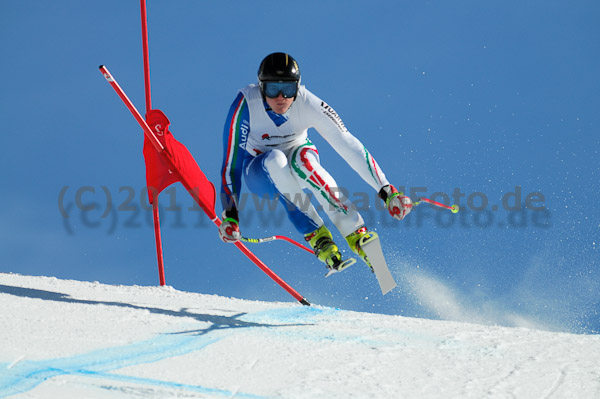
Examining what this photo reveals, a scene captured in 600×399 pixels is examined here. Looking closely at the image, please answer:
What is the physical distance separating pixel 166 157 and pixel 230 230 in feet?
3.99

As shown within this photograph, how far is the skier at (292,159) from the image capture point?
168 inches

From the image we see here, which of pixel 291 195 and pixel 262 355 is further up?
pixel 291 195

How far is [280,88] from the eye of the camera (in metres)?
4.28

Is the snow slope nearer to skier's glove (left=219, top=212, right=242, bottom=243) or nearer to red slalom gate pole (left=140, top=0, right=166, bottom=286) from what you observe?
skier's glove (left=219, top=212, right=242, bottom=243)

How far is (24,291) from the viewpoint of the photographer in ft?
15.8

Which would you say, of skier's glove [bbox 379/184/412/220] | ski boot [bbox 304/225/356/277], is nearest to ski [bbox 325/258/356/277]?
ski boot [bbox 304/225/356/277]

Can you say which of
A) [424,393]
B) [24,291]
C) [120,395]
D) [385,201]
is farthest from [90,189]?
[424,393]

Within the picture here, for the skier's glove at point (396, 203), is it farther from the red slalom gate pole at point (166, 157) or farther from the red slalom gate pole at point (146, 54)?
the red slalom gate pole at point (146, 54)

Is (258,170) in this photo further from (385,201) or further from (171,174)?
(171,174)

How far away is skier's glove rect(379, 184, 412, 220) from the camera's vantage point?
4.15m

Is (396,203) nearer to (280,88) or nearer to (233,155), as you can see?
(280,88)

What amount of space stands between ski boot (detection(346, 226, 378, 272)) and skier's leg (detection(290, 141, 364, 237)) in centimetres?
A: 3

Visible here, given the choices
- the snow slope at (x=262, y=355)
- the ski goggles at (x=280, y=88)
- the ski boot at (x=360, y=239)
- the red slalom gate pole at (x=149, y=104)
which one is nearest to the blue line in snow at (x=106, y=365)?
the snow slope at (x=262, y=355)

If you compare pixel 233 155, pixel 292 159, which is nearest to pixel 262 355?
pixel 292 159
